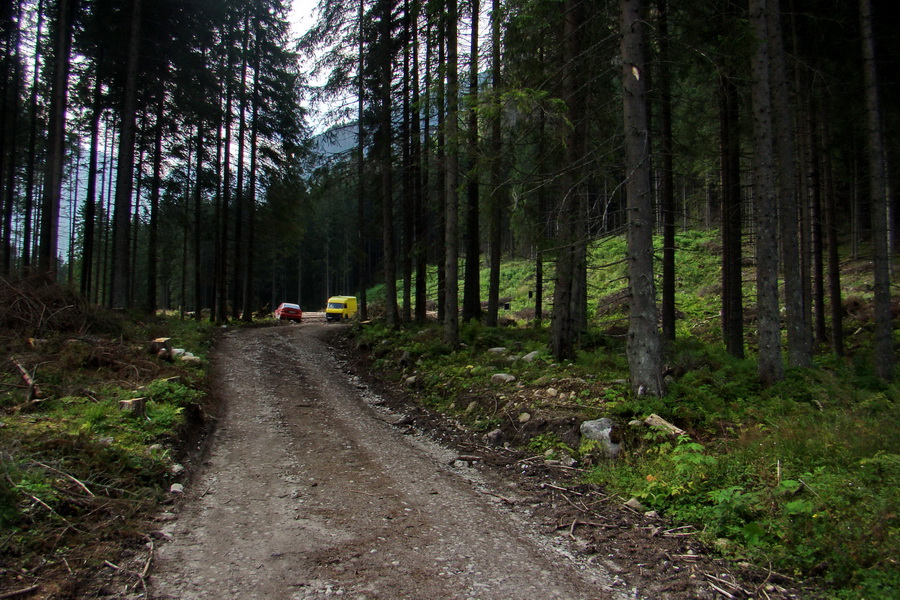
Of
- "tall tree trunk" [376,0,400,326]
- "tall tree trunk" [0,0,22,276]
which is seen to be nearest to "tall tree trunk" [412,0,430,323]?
"tall tree trunk" [376,0,400,326]

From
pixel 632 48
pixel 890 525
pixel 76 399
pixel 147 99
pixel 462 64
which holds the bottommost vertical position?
pixel 890 525

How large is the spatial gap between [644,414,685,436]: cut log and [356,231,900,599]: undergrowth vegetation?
0.28ft

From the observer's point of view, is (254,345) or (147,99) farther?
(147,99)

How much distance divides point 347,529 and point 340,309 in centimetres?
2839

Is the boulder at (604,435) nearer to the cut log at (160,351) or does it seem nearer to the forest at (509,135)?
the forest at (509,135)

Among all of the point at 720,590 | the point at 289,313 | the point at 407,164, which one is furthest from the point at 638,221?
the point at 289,313

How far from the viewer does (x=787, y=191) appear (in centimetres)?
1010

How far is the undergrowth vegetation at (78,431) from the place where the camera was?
3.75 meters

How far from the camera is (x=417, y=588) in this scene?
135 inches

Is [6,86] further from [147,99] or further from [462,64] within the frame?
[462,64]

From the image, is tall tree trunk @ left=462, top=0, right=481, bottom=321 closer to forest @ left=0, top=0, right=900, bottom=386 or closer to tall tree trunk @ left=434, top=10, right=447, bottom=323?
forest @ left=0, top=0, right=900, bottom=386

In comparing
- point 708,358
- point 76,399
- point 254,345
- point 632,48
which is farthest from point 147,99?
point 708,358

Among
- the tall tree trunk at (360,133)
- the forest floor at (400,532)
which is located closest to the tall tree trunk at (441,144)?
the tall tree trunk at (360,133)

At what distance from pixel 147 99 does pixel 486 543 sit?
21.6m
